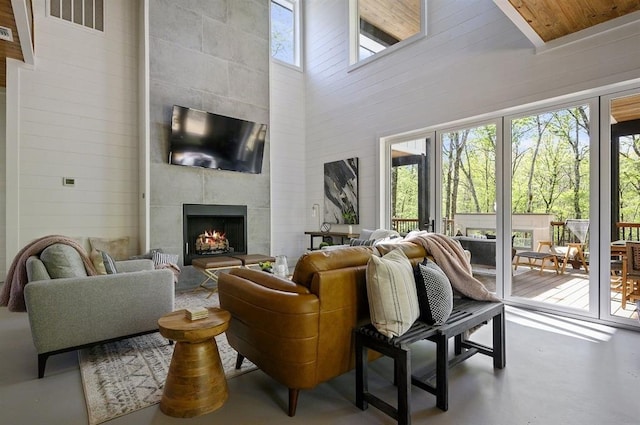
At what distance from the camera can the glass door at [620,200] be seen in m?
3.22

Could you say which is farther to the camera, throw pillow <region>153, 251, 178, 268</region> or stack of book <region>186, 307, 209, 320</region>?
throw pillow <region>153, 251, 178, 268</region>

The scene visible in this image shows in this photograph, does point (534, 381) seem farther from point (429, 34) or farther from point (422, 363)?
point (429, 34)

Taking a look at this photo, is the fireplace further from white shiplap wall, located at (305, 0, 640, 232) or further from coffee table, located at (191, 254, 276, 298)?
white shiplap wall, located at (305, 0, 640, 232)

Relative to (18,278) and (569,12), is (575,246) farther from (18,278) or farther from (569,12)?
(18,278)

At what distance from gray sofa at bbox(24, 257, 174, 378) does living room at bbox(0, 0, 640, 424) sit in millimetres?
263

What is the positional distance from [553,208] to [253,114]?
4.57 m

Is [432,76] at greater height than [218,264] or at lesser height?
greater

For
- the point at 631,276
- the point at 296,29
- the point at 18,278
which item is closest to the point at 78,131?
the point at 18,278

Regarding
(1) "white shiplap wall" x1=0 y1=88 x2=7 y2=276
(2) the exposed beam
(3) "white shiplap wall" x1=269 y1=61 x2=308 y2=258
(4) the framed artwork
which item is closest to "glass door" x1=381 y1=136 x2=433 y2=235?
(4) the framed artwork

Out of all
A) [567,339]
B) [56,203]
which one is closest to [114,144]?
[56,203]

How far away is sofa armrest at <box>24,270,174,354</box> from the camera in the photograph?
2.23m

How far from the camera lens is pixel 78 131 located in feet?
15.0

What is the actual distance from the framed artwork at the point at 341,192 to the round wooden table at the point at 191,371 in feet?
13.3

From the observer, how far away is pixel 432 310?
1.95 metres
